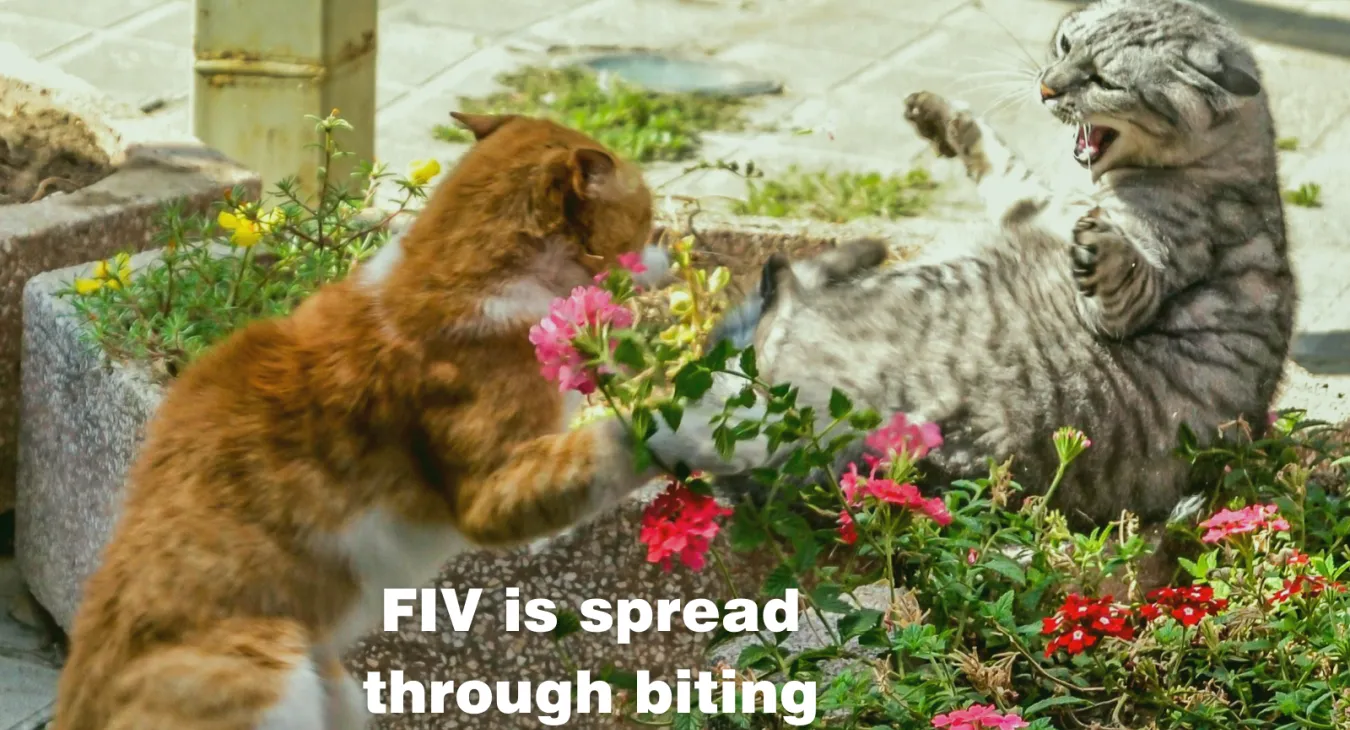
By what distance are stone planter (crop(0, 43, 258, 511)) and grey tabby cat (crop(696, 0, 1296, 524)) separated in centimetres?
137

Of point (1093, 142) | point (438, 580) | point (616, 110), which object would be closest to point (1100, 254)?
point (1093, 142)

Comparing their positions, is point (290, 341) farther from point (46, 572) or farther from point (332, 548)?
point (46, 572)

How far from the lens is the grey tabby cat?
10.3ft

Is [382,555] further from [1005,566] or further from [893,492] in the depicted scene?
[1005,566]

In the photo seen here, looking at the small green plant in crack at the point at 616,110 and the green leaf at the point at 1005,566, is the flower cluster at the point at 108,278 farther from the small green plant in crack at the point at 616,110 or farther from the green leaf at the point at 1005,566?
the small green plant in crack at the point at 616,110

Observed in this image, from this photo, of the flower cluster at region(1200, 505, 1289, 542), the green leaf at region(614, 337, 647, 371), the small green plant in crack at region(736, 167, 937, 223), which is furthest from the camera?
the small green plant in crack at region(736, 167, 937, 223)

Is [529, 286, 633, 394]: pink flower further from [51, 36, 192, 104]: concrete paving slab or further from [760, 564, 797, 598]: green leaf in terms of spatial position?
[51, 36, 192, 104]: concrete paving slab

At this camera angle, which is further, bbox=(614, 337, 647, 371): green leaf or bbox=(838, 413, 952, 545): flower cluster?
bbox=(838, 413, 952, 545): flower cluster

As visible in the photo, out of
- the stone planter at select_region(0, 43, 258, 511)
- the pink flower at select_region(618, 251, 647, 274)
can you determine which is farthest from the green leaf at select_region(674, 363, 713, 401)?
the stone planter at select_region(0, 43, 258, 511)

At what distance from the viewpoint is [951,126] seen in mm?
3670

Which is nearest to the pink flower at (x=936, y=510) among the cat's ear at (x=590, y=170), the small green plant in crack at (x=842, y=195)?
the cat's ear at (x=590, y=170)

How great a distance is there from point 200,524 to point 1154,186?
1.71 m

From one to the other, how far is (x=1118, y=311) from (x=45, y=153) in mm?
2523

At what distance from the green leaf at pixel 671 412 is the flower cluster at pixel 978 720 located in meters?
0.55
